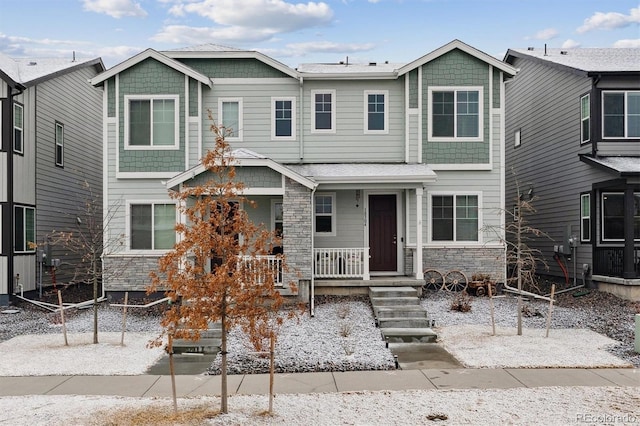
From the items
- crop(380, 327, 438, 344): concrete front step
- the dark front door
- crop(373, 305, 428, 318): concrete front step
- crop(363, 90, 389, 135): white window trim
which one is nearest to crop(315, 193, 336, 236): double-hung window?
the dark front door

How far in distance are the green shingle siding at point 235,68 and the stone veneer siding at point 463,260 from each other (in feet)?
20.9

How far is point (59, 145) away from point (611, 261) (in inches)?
666

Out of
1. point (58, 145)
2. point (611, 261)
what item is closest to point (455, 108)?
point (611, 261)

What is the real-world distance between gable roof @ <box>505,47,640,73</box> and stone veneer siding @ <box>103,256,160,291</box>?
13.2m

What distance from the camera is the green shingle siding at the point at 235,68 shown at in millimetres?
16438

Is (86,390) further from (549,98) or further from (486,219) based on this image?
(549,98)

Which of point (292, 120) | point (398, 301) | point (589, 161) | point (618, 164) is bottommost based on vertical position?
point (398, 301)

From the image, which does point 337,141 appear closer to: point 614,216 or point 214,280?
point 614,216

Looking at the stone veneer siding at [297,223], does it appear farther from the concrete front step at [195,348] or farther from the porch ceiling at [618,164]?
the porch ceiling at [618,164]

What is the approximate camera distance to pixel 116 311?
47.2 feet

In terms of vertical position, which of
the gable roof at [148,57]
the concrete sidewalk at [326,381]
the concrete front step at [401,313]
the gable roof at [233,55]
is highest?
the gable roof at [233,55]

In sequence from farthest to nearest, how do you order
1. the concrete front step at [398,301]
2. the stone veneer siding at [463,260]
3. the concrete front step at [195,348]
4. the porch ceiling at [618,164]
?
1. the stone veneer siding at [463,260]
2. the porch ceiling at [618,164]
3. the concrete front step at [398,301]
4. the concrete front step at [195,348]

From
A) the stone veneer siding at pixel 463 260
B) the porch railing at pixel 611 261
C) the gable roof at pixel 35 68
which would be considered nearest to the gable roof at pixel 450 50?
the stone veneer siding at pixel 463 260

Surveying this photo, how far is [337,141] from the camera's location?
16.5 meters
